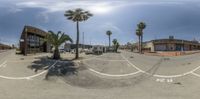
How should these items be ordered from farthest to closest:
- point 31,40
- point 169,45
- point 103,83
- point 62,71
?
point 169,45
point 31,40
point 62,71
point 103,83

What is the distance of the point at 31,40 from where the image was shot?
Result: 6078 cm

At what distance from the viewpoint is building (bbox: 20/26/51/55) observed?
56.1 m

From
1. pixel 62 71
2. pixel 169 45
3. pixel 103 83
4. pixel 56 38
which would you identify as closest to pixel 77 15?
pixel 56 38

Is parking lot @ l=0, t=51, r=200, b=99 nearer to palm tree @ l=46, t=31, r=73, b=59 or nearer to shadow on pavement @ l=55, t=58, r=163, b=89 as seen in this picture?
shadow on pavement @ l=55, t=58, r=163, b=89

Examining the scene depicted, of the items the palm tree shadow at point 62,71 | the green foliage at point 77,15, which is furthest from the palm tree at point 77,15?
the palm tree shadow at point 62,71

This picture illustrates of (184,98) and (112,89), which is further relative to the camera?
(112,89)

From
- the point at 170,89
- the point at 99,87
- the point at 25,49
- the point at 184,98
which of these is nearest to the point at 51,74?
the point at 99,87

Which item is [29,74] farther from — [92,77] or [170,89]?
[170,89]

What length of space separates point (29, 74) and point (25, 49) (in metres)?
25.4

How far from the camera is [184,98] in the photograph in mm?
20750

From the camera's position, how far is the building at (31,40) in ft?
184

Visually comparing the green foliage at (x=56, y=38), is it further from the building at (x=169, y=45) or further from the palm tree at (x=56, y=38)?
the building at (x=169, y=45)

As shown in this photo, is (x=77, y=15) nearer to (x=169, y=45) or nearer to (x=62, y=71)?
(x=62, y=71)

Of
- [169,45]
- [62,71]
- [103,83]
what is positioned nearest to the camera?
[103,83]
